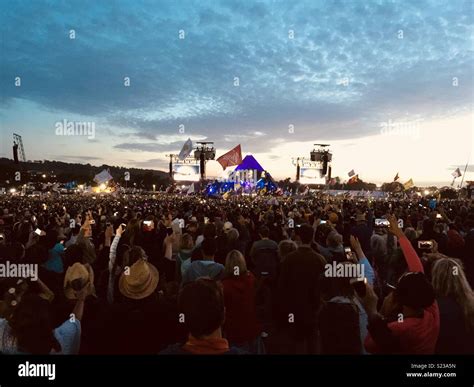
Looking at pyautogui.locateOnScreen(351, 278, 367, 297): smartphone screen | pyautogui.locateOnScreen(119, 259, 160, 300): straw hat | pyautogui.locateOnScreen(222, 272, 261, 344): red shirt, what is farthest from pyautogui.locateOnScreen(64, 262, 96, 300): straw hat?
pyautogui.locateOnScreen(351, 278, 367, 297): smartphone screen

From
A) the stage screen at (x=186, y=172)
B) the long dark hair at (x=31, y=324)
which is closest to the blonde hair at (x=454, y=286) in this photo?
the long dark hair at (x=31, y=324)

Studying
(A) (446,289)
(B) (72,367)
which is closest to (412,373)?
(A) (446,289)

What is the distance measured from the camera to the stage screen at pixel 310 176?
193 ft

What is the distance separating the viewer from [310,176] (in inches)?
2333

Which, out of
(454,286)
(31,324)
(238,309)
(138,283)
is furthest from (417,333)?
(31,324)

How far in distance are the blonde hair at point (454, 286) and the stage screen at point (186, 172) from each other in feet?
160

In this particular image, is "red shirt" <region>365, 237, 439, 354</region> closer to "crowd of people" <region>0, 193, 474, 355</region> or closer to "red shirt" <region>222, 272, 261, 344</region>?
"crowd of people" <region>0, 193, 474, 355</region>

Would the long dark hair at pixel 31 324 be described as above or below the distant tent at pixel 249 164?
below

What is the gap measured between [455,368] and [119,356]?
3.63 meters

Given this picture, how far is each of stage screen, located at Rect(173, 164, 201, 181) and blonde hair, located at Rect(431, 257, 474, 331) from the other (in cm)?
4868

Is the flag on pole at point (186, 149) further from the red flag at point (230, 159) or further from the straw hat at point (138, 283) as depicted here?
the straw hat at point (138, 283)

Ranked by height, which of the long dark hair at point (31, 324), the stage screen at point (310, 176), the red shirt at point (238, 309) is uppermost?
the stage screen at point (310, 176)

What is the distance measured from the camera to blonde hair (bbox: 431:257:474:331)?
3580mm

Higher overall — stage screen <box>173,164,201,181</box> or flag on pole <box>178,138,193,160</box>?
flag on pole <box>178,138,193,160</box>
